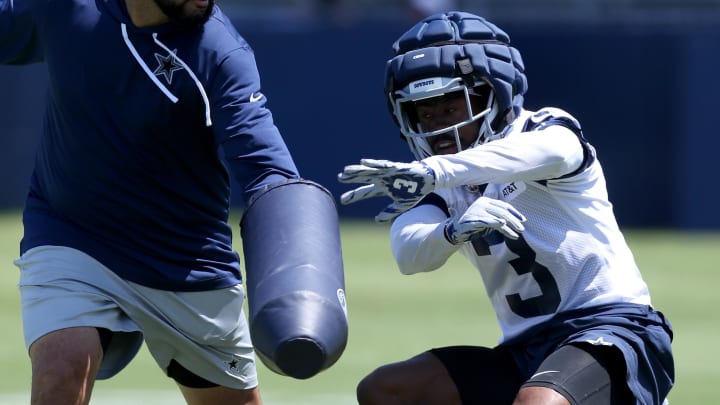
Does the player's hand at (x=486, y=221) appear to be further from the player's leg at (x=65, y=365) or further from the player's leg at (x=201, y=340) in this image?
the player's leg at (x=65, y=365)

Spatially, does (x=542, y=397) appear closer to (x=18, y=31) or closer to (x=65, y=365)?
(x=65, y=365)

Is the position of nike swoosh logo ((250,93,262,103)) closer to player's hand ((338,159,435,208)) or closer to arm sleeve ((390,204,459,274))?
player's hand ((338,159,435,208))

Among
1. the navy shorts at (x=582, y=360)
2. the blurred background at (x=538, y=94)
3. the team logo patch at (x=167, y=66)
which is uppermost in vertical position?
the team logo patch at (x=167, y=66)

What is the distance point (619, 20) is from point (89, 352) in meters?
15.2

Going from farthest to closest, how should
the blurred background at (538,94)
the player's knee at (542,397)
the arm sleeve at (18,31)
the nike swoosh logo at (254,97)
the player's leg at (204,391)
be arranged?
the blurred background at (538,94), the player's leg at (204,391), the arm sleeve at (18,31), the nike swoosh logo at (254,97), the player's knee at (542,397)

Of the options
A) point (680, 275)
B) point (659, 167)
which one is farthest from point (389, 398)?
point (659, 167)

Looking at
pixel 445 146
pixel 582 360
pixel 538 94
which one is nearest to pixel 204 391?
pixel 445 146

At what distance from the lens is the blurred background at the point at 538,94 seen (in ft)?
60.9

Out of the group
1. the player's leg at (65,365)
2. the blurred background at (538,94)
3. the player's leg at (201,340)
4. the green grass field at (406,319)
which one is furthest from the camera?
the blurred background at (538,94)

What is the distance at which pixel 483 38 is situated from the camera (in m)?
5.56

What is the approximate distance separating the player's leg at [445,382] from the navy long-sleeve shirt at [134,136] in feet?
2.57

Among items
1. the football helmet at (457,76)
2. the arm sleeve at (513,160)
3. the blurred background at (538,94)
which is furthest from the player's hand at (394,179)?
the blurred background at (538,94)

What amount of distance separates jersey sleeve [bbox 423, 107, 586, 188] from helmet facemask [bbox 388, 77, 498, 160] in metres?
0.23

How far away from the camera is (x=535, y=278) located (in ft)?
17.4
